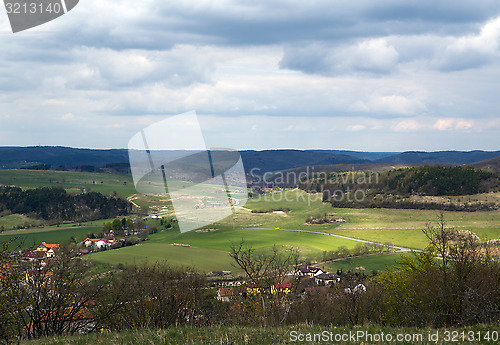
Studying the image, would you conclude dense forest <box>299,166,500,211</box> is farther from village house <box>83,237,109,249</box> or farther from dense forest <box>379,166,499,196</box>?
village house <box>83,237,109,249</box>

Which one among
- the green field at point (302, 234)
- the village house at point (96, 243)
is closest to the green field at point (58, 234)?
the village house at point (96, 243)

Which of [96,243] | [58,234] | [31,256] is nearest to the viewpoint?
[31,256]

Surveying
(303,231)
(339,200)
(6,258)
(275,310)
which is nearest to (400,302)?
(275,310)

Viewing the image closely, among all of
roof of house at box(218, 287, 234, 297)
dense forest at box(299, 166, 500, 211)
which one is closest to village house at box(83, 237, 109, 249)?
roof of house at box(218, 287, 234, 297)

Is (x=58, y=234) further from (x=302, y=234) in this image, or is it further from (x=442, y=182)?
(x=442, y=182)

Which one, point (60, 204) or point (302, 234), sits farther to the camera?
point (60, 204)

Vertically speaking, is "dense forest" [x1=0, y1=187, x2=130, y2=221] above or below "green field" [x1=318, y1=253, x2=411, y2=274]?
above

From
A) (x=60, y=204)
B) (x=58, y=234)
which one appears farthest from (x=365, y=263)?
(x=60, y=204)
